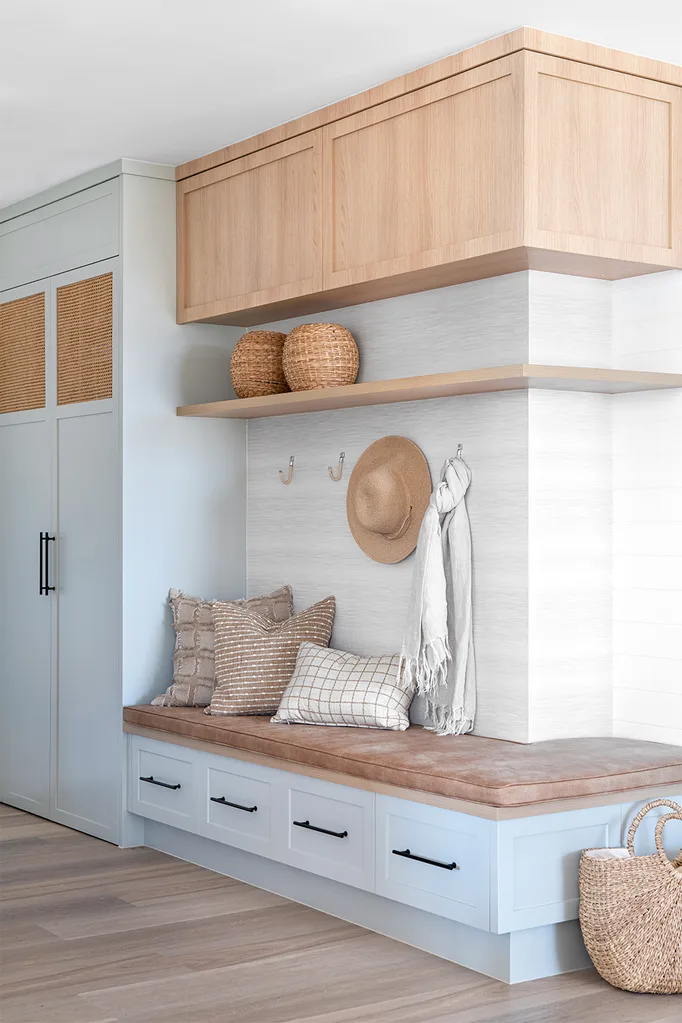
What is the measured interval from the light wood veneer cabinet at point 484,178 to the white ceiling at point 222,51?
101 millimetres

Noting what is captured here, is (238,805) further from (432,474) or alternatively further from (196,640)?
(432,474)

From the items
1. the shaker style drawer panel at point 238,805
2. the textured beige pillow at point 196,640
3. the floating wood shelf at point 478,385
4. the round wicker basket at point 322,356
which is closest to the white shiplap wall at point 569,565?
the floating wood shelf at point 478,385

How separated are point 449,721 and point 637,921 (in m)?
0.93

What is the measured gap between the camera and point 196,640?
4.53 m

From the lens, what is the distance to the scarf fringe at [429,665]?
3.72 metres

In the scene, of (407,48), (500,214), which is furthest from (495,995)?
(407,48)

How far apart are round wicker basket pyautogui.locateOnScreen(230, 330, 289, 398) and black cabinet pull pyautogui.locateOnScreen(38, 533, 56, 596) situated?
1.10m

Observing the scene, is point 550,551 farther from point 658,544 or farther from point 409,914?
point 409,914

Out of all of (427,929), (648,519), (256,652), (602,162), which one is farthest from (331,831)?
(602,162)

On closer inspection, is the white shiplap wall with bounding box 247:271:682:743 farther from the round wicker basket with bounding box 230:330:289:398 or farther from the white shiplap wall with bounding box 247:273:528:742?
the round wicker basket with bounding box 230:330:289:398

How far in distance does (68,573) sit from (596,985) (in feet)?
8.64

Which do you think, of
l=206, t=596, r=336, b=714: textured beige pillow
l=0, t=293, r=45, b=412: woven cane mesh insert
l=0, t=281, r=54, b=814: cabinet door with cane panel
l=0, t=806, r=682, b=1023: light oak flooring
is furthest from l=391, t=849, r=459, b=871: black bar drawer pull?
l=0, t=293, r=45, b=412: woven cane mesh insert

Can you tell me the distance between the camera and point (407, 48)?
3453 mm

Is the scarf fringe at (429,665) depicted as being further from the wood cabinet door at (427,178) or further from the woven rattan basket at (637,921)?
the wood cabinet door at (427,178)
